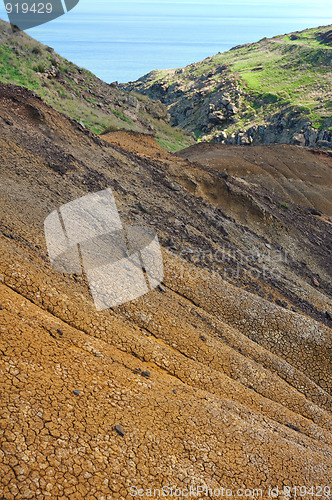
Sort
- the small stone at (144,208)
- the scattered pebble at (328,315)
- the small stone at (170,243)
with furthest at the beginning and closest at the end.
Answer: the scattered pebble at (328,315)
the small stone at (144,208)
the small stone at (170,243)

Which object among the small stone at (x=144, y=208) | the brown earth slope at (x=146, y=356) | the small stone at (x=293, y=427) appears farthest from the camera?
the small stone at (x=144, y=208)

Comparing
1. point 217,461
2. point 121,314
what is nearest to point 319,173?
point 121,314

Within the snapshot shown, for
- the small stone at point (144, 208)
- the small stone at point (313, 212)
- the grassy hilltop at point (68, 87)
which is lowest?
the small stone at point (313, 212)

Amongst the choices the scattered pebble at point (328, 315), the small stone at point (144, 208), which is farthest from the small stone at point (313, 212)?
the small stone at point (144, 208)

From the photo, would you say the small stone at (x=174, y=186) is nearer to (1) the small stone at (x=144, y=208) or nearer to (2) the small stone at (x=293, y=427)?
(1) the small stone at (x=144, y=208)

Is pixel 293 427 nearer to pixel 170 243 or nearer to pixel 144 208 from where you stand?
pixel 170 243

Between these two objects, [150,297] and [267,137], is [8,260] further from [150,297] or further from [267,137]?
[267,137]

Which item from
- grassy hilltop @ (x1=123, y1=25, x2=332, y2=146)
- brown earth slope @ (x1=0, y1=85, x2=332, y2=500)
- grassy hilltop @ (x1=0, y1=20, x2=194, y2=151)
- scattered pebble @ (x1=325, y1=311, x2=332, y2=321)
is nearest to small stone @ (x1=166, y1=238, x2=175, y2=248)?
brown earth slope @ (x1=0, y1=85, x2=332, y2=500)
